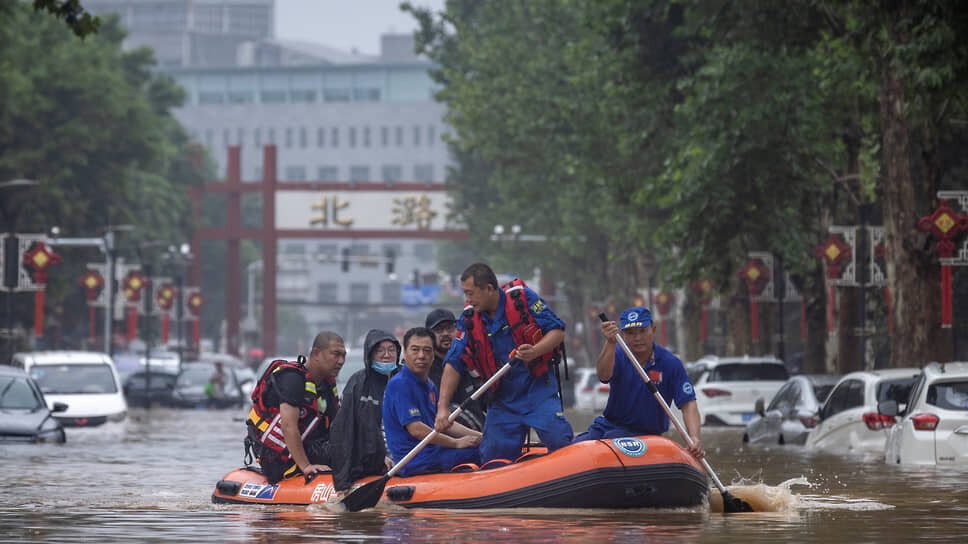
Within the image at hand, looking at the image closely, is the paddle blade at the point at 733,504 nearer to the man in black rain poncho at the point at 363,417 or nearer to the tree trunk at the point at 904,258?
the man in black rain poncho at the point at 363,417

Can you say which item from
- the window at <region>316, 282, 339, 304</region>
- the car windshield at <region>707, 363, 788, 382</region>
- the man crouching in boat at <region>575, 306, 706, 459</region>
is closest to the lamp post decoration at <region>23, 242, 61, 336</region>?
the car windshield at <region>707, 363, 788, 382</region>

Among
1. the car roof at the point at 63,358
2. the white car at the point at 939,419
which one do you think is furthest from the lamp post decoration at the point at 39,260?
the white car at the point at 939,419

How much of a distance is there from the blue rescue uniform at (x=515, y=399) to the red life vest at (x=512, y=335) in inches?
1.3

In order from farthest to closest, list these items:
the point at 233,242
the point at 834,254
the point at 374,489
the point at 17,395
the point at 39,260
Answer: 1. the point at 233,242
2. the point at 39,260
3. the point at 834,254
4. the point at 17,395
5. the point at 374,489

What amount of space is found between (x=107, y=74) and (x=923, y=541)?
169ft

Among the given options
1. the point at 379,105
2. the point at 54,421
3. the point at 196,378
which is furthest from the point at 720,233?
the point at 379,105

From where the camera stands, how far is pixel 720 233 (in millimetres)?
31266

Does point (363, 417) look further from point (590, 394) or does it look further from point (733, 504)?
point (590, 394)

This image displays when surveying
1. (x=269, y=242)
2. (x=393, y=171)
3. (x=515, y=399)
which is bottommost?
(x=515, y=399)

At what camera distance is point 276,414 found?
14.6 m

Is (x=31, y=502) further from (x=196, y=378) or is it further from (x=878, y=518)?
(x=196, y=378)

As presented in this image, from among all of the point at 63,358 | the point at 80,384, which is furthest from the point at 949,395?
the point at 63,358

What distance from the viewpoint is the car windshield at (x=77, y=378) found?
35094mm

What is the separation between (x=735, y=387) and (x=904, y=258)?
18.8 ft
